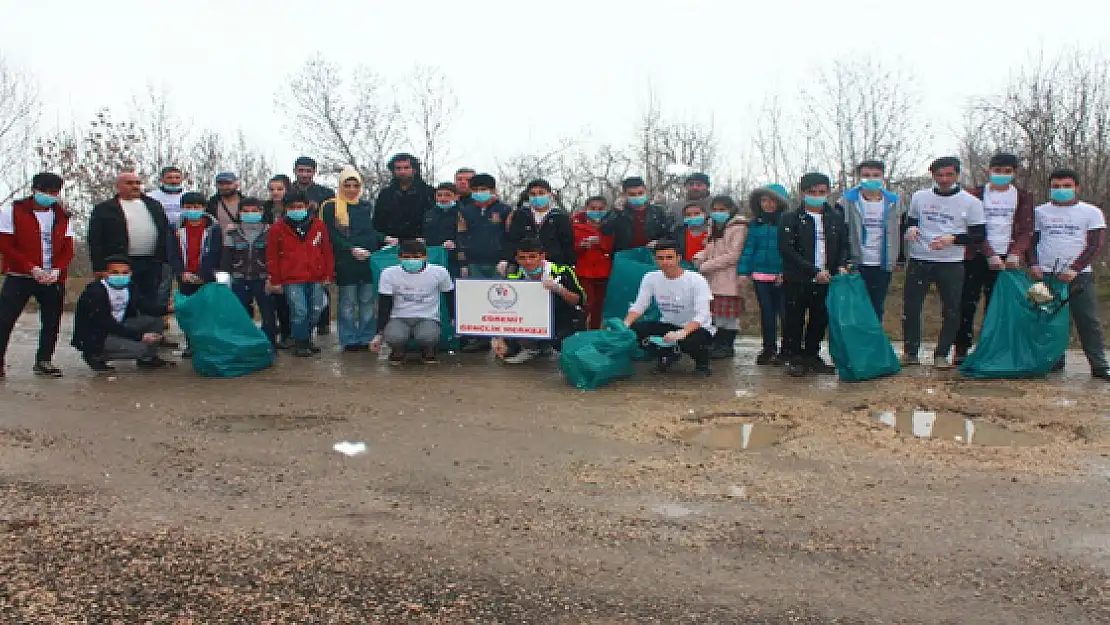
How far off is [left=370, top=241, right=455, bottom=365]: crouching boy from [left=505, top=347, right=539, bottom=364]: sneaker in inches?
28.0

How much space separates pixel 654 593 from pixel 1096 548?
1.88 meters

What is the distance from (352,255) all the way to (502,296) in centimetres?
171

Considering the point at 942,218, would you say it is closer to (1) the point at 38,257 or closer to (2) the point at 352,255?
(2) the point at 352,255

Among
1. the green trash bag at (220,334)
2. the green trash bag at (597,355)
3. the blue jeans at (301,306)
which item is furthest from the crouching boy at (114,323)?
the green trash bag at (597,355)

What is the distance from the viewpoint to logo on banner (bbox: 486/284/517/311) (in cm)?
863

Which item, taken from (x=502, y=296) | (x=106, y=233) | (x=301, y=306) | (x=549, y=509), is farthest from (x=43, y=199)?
(x=549, y=509)

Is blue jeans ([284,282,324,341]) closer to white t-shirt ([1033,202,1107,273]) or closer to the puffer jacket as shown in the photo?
the puffer jacket

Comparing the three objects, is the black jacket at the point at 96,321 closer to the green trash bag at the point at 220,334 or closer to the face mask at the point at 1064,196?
the green trash bag at the point at 220,334

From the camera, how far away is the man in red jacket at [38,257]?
25.2 ft

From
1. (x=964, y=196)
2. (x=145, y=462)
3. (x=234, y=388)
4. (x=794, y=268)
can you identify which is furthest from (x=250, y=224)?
(x=964, y=196)

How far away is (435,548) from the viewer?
3711 mm

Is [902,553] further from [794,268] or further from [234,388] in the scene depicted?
[234,388]

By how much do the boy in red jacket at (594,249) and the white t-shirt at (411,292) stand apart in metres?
1.44

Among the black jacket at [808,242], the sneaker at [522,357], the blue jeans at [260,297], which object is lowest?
the sneaker at [522,357]
